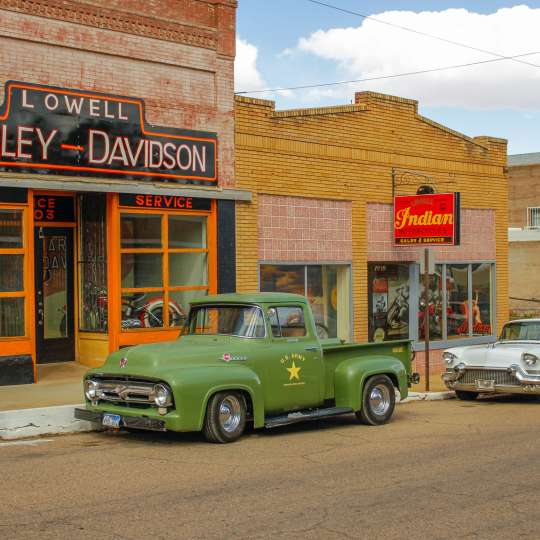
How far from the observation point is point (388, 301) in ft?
71.4

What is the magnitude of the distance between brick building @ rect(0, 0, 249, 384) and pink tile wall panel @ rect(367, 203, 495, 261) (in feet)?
14.4

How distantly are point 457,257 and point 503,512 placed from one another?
53.3 ft

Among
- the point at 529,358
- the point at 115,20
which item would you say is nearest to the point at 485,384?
the point at 529,358

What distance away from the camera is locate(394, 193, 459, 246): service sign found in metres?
19.9

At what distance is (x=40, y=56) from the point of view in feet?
51.1

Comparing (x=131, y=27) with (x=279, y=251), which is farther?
(x=279, y=251)

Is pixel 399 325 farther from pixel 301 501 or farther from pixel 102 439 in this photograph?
pixel 301 501

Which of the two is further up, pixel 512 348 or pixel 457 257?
pixel 457 257

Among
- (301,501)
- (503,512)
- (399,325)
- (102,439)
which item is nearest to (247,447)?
(102,439)

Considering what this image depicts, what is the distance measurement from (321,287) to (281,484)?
11659 mm

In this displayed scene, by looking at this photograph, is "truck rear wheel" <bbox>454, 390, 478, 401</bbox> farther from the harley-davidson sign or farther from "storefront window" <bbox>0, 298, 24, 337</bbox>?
"storefront window" <bbox>0, 298, 24, 337</bbox>

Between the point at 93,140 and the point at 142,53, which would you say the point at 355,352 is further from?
the point at 142,53

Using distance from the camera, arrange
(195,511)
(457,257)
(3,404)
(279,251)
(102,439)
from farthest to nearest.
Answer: (457,257)
(279,251)
(3,404)
(102,439)
(195,511)

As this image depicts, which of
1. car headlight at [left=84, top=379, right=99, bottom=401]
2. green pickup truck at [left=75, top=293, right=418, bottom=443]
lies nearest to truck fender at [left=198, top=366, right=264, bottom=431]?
green pickup truck at [left=75, top=293, right=418, bottom=443]
